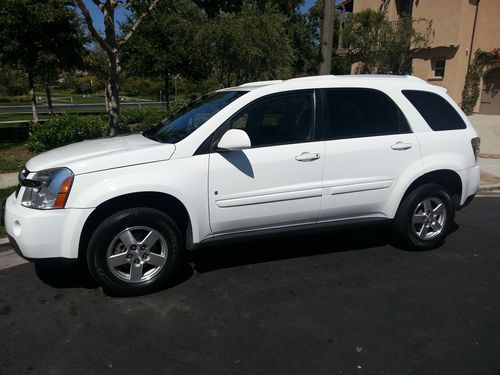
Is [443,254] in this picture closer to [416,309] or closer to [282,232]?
[416,309]

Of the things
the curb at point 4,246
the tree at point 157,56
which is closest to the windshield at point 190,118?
the curb at point 4,246

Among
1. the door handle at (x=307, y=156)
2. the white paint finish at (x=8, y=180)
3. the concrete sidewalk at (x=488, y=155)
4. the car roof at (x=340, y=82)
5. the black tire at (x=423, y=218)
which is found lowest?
the concrete sidewalk at (x=488, y=155)

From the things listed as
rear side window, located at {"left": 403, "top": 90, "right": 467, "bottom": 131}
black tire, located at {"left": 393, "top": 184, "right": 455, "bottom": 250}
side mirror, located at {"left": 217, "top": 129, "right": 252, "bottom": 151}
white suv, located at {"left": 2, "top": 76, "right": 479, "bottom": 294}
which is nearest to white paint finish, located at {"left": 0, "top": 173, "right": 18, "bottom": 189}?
white suv, located at {"left": 2, "top": 76, "right": 479, "bottom": 294}

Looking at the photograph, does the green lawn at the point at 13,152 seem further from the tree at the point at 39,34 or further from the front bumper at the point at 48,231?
the front bumper at the point at 48,231

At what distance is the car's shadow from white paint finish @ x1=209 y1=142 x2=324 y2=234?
0.74 ft

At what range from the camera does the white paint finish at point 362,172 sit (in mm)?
4254

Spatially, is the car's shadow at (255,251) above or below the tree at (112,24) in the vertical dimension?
below

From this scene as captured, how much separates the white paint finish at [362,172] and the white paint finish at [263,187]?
13cm

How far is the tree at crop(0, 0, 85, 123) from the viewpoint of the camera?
34.9 ft

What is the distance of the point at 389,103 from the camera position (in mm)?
4594

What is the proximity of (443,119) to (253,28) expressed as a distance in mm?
10354

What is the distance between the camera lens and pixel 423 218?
15.9 ft

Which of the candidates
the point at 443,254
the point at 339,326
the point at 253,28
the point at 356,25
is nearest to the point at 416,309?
the point at 339,326

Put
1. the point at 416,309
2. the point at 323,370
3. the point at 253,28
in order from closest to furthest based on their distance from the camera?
1. the point at 323,370
2. the point at 416,309
3. the point at 253,28
